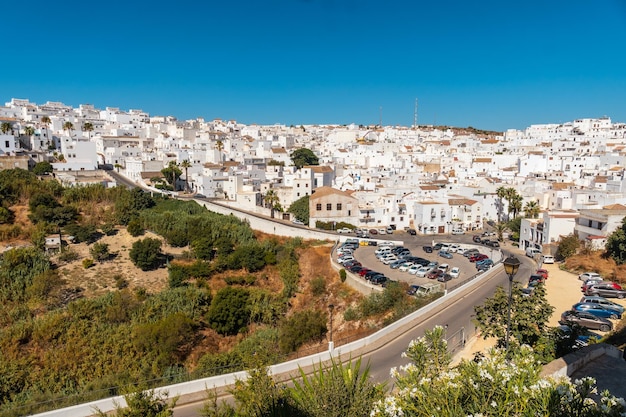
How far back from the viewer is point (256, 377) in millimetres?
7688

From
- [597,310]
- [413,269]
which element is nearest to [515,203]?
[413,269]

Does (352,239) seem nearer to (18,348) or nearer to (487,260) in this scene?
(487,260)

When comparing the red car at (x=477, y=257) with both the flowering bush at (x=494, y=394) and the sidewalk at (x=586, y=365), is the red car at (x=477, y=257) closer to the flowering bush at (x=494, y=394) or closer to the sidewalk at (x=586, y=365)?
the sidewalk at (x=586, y=365)

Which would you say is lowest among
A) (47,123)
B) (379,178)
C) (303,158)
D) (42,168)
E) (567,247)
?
(567,247)

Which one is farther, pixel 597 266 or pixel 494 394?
pixel 597 266

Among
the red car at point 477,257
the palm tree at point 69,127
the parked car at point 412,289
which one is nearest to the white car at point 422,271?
the parked car at point 412,289

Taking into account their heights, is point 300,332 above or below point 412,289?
below

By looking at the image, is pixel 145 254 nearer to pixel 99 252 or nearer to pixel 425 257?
pixel 99 252

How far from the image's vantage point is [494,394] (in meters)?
4.67

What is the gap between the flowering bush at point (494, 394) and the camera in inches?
162

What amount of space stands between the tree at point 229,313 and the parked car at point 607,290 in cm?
1913

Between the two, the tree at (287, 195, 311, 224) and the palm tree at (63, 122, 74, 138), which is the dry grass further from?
the palm tree at (63, 122, 74, 138)

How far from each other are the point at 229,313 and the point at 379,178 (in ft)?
112

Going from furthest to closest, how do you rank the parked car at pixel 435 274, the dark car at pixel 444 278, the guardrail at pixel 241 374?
1. the parked car at pixel 435 274
2. the dark car at pixel 444 278
3. the guardrail at pixel 241 374
